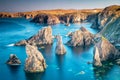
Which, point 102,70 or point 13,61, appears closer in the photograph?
point 102,70

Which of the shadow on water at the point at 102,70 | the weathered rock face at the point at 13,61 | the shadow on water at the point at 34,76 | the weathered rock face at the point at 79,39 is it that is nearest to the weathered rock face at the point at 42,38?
the weathered rock face at the point at 79,39

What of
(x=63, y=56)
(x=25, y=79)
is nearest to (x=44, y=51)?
(x=63, y=56)

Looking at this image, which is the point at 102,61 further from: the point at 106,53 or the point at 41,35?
the point at 41,35

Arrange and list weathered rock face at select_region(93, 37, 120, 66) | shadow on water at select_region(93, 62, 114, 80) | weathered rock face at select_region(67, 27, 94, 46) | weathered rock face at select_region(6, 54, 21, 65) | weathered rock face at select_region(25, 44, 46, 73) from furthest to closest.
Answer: weathered rock face at select_region(67, 27, 94, 46) < weathered rock face at select_region(93, 37, 120, 66) < weathered rock face at select_region(6, 54, 21, 65) < weathered rock face at select_region(25, 44, 46, 73) < shadow on water at select_region(93, 62, 114, 80)

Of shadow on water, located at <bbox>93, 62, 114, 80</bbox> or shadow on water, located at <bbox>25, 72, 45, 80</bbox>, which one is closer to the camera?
shadow on water, located at <bbox>25, 72, 45, 80</bbox>

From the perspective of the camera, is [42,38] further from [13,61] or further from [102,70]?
[102,70]

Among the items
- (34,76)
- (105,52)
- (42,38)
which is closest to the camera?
(34,76)

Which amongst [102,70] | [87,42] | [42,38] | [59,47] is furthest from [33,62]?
[42,38]

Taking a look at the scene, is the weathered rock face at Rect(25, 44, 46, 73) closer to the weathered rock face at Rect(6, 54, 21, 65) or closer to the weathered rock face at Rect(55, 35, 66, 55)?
the weathered rock face at Rect(6, 54, 21, 65)

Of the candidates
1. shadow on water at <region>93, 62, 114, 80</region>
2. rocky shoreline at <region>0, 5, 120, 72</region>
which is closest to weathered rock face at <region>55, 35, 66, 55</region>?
rocky shoreline at <region>0, 5, 120, 72</region>
